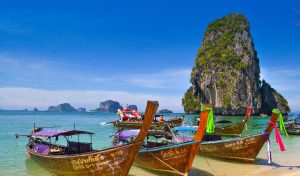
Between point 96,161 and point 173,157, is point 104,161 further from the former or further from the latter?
point 173,157

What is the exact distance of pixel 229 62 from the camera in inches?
3590

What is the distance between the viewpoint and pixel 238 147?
15.3 meters

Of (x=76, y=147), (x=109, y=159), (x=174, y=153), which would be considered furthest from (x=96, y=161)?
(x=76, y=147)

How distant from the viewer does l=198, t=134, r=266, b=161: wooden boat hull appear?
1484 centimetres

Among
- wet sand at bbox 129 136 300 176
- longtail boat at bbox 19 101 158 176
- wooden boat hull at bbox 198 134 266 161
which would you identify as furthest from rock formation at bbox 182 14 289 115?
longtail boat at bbox 19 101 158 176

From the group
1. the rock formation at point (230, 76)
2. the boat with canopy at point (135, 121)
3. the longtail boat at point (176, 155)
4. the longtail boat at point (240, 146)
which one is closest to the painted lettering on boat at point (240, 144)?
the longtail boat at point (240, 146)

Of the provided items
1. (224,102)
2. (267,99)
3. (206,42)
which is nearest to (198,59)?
(206,42)

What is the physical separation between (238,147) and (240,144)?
18 cm

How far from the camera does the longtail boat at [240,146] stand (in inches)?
578

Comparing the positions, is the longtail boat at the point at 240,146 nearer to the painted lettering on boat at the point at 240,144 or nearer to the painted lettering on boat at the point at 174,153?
the painted lettering on boat at the point at 240,144

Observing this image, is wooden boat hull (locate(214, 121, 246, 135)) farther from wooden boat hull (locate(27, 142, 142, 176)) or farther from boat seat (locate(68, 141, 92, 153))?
wooden boat hull (locate(27, 142, 142, 176))

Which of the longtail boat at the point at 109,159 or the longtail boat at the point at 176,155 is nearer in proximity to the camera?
the longtail boat at the point at 109,159

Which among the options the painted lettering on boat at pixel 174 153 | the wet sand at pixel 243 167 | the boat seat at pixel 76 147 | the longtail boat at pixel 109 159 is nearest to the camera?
the longtail boat at pixel 109 159

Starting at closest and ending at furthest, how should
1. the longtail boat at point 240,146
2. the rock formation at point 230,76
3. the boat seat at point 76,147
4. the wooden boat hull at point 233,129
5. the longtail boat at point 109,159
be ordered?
1. the longtail boat at point 109,159
2. the boat seat at point 76,147
3. the longtail boat at point 240,146
4. the wooden boat hull at point 233,129
5. the rock formation at point 230,76
